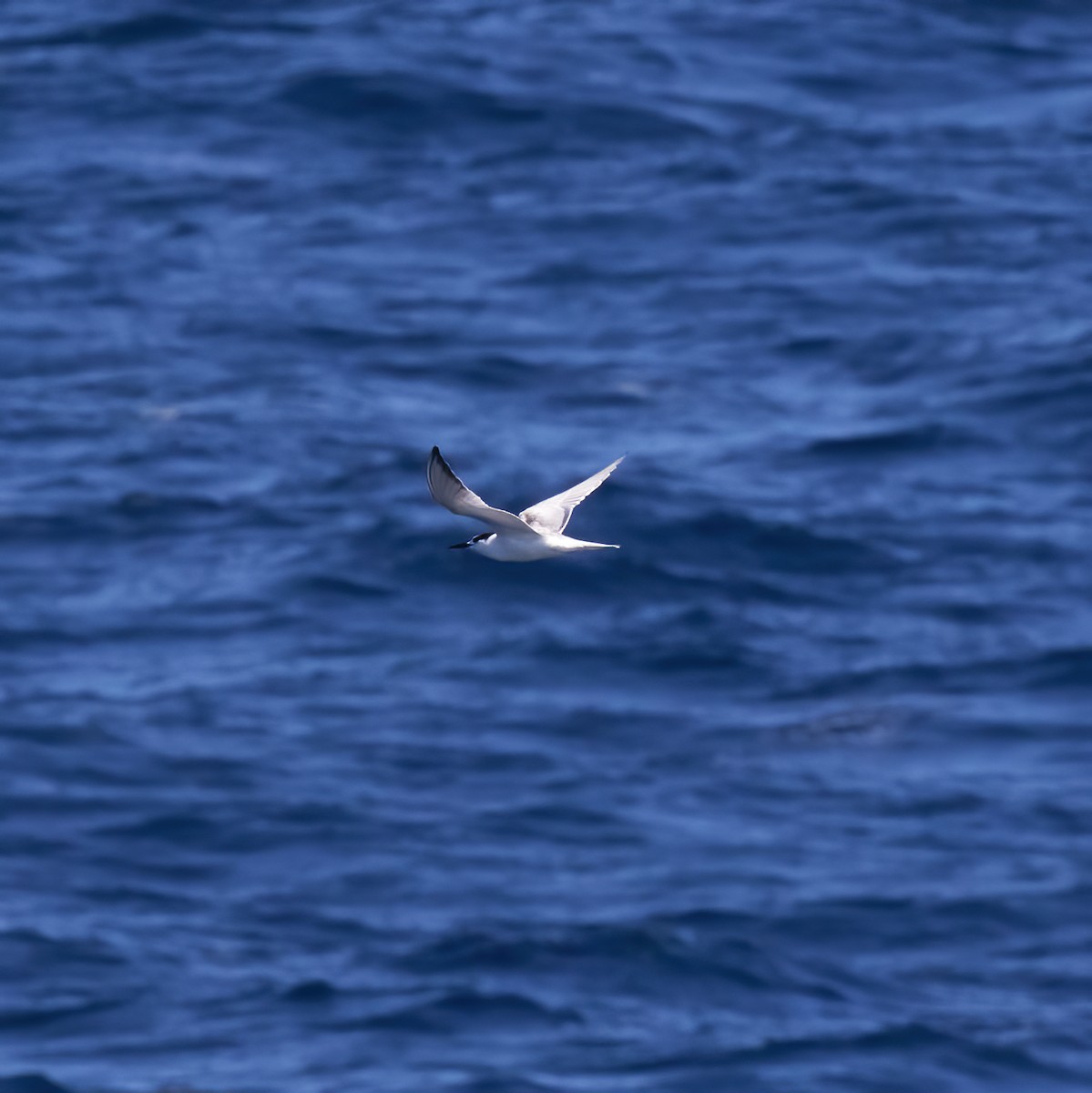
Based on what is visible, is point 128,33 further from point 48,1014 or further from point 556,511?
point 556,511

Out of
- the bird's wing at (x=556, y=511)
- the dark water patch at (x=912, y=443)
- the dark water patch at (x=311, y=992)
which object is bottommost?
the dark water patch at (x=311, y=992)

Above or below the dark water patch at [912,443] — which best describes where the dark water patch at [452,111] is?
above

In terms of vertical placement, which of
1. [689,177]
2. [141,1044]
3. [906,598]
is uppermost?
[689,177]

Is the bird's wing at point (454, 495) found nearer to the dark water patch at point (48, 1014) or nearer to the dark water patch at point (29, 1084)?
the dark water patch at point (29, 1084)

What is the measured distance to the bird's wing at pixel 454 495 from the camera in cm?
977

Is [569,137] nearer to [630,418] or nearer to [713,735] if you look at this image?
[630,418]

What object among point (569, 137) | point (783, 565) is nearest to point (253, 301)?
point (569, 137)

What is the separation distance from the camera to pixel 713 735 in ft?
89.3

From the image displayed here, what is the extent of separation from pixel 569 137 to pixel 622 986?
20039 millimetres

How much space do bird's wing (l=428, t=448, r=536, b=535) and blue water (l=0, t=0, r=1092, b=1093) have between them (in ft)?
42.4

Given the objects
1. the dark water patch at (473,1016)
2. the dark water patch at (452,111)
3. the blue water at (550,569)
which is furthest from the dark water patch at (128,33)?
the dark water patch at (473,1016)

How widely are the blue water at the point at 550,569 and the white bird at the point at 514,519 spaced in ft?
37.9

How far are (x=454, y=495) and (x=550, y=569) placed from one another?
19667mm

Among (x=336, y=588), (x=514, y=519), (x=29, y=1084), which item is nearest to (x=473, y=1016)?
(x=29, y=1084)
